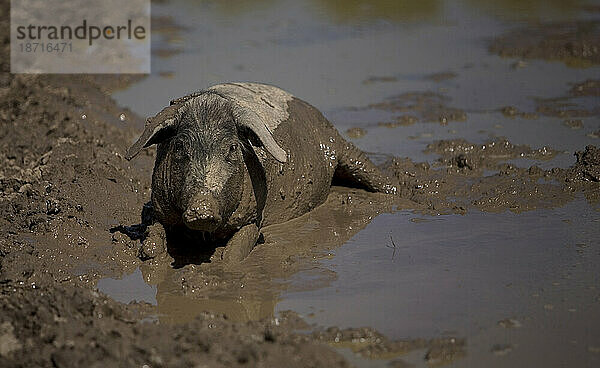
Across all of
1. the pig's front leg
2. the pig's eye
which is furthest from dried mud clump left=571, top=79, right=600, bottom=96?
the pig's eye

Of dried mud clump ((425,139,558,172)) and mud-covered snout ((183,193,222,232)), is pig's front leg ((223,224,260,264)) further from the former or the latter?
dried mud clump ((425,139,558,172))

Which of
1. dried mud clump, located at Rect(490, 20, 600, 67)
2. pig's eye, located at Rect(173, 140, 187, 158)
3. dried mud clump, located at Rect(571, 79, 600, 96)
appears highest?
dried mud clump, located at Rect(490, 20, 600, 67)

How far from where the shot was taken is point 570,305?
5.68m

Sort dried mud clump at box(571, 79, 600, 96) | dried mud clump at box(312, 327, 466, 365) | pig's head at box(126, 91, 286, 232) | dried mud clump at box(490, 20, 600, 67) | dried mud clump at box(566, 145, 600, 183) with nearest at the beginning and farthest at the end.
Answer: dried mud clump at box(312, 327, 466, 365) → pig's head at box(126, 91, 286, 232) → dried mud clump at box(566, 145, 600, 183) → dried mud clump at box(571, 79, 600, 96) → dried mud clump at box(490, 20, 600, 67)

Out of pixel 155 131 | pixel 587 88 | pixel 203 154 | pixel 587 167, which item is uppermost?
pixel 587 88

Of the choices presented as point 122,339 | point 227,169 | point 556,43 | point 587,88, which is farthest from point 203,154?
point 556,43

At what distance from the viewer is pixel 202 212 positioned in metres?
5.98

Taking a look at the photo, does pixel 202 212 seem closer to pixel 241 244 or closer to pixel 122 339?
pixel 241 244

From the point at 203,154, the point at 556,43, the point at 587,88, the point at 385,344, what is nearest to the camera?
the point at 385,344

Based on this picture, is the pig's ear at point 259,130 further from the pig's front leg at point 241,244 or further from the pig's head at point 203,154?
the pig's front leg at point 241,244

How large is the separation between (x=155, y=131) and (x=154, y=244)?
920 mm

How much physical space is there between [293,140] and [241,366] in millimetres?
3406

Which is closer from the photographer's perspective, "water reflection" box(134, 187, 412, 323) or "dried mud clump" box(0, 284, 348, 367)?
"dried mud clump" box(0, 284, 348, 367)

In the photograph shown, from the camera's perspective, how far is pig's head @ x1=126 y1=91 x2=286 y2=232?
6.26m
